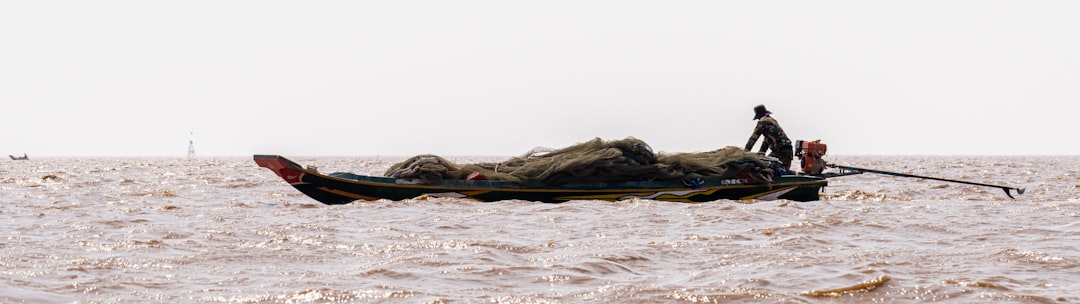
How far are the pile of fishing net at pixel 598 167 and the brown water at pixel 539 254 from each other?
3.98 feet

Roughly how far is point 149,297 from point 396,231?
3.98 m

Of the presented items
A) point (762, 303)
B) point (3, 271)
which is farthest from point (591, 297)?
point (3, 271)

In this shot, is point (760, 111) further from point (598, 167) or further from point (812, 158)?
point (598, 167)

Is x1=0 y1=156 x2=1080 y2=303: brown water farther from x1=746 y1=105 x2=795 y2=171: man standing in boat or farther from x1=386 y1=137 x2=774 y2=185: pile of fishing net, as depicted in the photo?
x1=746 y1=105 x2=795 y2=171: man standing in boat

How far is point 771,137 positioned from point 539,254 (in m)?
9.21

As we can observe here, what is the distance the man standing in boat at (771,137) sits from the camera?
1564 cm

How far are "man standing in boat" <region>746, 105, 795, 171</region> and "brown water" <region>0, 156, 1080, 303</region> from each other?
312cm

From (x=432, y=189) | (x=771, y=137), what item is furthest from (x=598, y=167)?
(x=771, y=137)

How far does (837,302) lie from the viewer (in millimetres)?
5254

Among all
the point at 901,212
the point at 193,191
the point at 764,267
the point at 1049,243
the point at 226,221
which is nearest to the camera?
the point at 764,267

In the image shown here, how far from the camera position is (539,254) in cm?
738

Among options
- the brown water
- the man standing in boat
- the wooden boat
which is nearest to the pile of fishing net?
the wooden boat

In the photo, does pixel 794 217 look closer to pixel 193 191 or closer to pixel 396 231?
pixel 396 231

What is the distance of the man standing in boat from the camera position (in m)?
15.6
